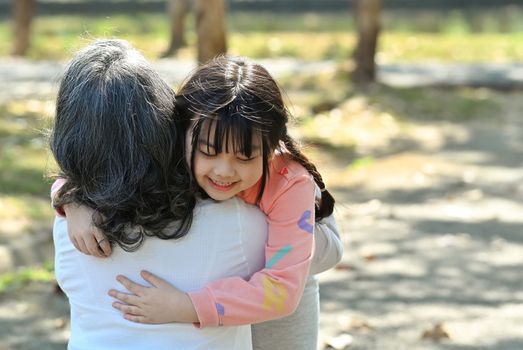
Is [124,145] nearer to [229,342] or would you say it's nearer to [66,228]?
[66,228]

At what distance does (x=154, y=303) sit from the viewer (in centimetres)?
226

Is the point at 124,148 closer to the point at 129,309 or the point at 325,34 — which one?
the point at 129,309

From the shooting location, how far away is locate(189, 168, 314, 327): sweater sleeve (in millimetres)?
2258

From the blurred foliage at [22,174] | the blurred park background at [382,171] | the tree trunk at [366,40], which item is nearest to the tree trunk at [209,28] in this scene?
the blurred park background at [382,171]

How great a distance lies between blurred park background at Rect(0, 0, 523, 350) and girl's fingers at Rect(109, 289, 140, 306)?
0.64 m

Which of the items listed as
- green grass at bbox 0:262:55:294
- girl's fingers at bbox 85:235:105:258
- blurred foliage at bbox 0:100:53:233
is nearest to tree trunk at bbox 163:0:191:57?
blurred foliage at bbox 0:100:53:233

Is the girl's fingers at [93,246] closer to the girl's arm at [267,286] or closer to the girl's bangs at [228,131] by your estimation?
the girl's arm at [267,286]

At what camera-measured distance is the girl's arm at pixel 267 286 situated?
2.26m

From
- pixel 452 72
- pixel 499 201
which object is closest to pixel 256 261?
pixel 499 201

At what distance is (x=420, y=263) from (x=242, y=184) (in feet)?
10.8

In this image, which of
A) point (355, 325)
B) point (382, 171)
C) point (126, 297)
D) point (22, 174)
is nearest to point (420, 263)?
point (355, 325)

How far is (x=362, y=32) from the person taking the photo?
1105 cm

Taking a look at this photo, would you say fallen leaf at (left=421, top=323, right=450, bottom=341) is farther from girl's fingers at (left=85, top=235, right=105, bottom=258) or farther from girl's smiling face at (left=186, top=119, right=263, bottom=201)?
girl's fingers at (left=85, top=235, right=105, bottom=258)

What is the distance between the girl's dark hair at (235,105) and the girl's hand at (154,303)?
292 millimetres
